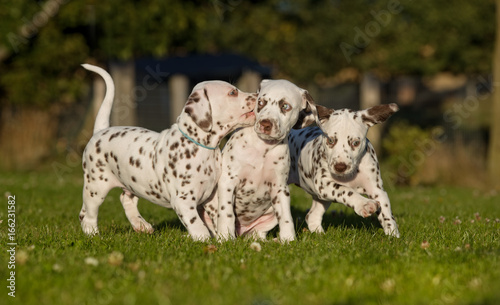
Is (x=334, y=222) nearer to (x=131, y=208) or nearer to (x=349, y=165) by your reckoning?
(x=349, y=165)

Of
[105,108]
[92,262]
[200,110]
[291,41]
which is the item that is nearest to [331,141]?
[200,110]

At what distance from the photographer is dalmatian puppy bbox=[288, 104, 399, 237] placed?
699 cm

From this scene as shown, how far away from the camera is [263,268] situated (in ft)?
17.5

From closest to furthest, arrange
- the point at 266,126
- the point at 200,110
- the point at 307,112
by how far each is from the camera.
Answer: the point at 266,126 < the point at 200,110 < the point at 307,112

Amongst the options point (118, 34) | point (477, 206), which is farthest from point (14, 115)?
point (477, 206)

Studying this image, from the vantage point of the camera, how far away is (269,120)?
253 inches

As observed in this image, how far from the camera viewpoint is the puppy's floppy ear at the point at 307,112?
693 centimetres

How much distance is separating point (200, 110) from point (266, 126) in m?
0.77

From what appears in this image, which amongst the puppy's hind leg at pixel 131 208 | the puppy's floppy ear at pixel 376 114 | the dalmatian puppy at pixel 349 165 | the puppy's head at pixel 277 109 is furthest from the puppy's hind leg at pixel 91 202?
the puppy's floppy ear at pixel 376 114

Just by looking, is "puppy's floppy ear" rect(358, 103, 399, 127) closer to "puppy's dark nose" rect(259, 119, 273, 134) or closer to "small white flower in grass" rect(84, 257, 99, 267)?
"puppy's dark nose" rect(259, 119, 273, 134)

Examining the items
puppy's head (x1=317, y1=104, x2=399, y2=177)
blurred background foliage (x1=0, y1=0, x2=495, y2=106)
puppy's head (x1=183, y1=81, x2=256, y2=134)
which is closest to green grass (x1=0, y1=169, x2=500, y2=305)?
puppy's head (x1=317, y1=104, x2=399, y2=177)

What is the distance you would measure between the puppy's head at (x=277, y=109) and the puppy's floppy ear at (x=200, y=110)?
518mm

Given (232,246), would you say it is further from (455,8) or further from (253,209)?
(455,8)

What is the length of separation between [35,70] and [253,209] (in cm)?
1686
